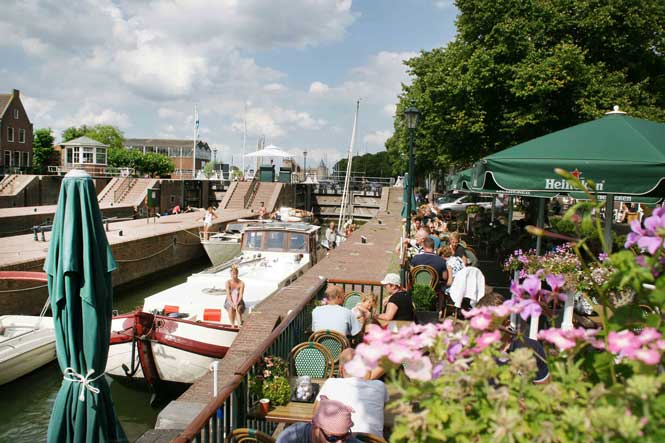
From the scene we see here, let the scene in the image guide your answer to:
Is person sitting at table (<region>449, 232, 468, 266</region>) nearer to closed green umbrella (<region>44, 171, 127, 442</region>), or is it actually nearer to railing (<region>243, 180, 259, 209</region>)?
closed green umbrella (<region>44, 171, 127, 442</region>)

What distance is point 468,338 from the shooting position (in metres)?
1.90

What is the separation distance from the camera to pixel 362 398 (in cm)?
390

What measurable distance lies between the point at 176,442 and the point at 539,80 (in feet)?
51.9

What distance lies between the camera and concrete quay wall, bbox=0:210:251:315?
1427cm

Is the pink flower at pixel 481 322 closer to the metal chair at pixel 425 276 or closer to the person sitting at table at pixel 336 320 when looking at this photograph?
the person sitting at table at pixel 336 320

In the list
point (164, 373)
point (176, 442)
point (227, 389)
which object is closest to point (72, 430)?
point (227, 389)

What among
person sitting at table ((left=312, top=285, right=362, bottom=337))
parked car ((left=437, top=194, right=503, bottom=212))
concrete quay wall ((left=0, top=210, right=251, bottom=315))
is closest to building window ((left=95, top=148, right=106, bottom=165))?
concrete quay wall ((left=0, top=210, right=251, bottom=315))

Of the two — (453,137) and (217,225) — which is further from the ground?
(453,137)

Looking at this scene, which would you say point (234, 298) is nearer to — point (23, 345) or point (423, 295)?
point (423, 295)

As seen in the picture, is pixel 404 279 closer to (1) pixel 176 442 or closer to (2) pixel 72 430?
(2) pixel 72 430

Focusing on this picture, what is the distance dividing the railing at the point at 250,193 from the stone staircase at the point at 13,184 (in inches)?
620

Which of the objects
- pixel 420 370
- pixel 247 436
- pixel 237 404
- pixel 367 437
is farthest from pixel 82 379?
pixel 420 370

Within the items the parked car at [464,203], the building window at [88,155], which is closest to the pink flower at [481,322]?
the parked car at [464,203]

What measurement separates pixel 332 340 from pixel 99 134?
9791 centimetres
